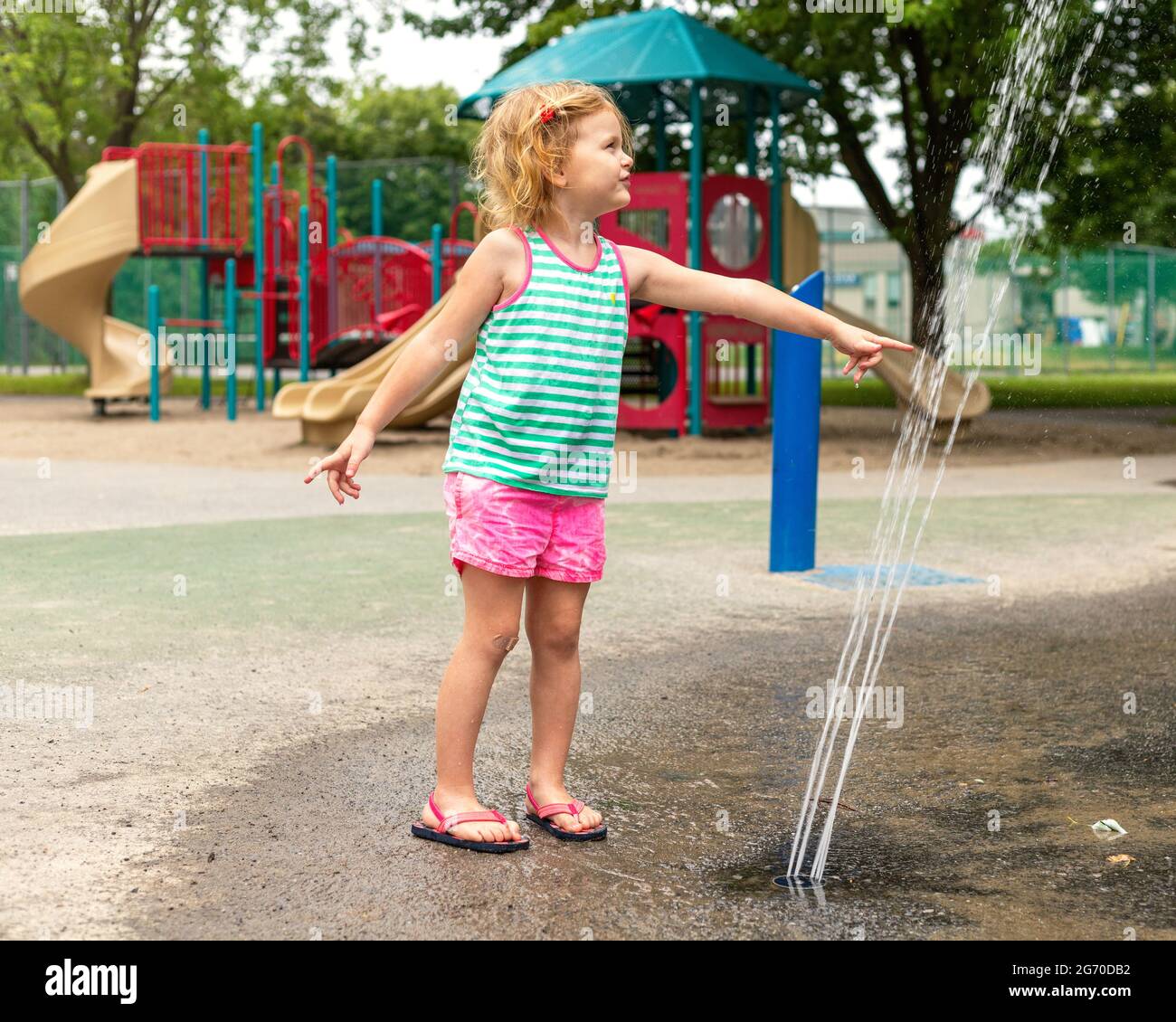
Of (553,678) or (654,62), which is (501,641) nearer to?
(553,678)

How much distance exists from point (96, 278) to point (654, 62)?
7.89 m

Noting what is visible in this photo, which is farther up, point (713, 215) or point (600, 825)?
point (713, 215)

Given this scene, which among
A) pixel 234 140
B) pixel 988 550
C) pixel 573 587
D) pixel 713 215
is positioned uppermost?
pixel 234 140

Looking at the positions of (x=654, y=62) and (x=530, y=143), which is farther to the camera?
(x=654, y=62)

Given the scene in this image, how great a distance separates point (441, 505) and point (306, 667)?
443 cm

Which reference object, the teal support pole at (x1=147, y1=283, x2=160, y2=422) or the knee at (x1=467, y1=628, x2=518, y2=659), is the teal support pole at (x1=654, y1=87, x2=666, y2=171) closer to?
the teal support pole at (x1=147, y1=283, x2=160, y2=422)

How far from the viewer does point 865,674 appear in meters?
4.57

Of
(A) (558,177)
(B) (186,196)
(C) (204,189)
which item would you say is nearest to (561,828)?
(A) (558,177)

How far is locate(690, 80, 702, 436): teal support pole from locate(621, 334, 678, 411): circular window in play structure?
228 millimetres

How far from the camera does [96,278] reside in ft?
61.6

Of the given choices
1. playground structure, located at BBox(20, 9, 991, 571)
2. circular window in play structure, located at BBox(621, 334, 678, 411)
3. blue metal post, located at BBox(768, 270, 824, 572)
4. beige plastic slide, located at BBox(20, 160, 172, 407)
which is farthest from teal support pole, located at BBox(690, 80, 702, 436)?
blue metal post, located at BBox(768, 270, 824, 572)
